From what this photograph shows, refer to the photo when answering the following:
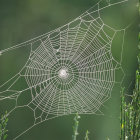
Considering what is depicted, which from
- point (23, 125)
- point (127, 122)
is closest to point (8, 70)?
point (23, 125)

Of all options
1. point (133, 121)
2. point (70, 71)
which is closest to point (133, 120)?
point (133, 121)

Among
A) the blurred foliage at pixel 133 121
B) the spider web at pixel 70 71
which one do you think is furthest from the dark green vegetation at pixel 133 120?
the spider web at pixel 70 71

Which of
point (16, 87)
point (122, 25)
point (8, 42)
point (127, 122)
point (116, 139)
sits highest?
point (122, 25)

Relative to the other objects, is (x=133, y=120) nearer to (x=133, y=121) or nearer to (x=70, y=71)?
(x=133, y=121)

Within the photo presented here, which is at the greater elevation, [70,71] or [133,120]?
[70,71]

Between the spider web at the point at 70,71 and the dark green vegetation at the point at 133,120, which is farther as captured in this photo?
the spider web at the point at 70,71

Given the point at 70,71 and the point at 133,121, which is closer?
the point at 133,121

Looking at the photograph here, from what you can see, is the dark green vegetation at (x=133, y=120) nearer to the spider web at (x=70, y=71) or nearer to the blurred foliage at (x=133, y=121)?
the blurred foliage at (x=133, y=121)

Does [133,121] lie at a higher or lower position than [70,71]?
lower

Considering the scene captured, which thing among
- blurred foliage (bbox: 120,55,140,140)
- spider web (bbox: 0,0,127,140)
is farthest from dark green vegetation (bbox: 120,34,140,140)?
spider web (bbox: 0,0,127,140)

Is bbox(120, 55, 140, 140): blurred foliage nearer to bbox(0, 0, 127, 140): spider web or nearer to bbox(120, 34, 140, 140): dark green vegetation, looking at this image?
bbox(120, 34, 140, 140): dark green vegetation

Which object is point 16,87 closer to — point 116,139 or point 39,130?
point 39,130
